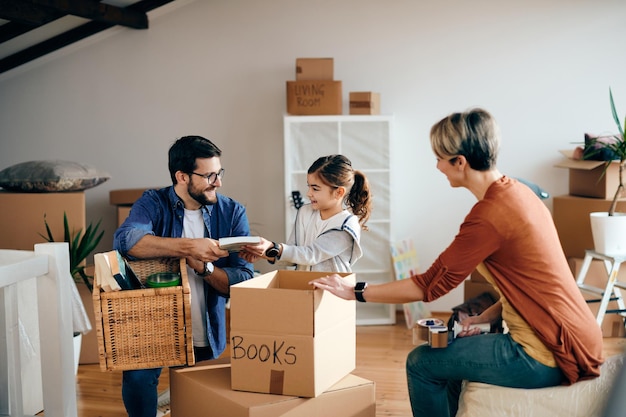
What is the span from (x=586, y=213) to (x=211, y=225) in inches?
104

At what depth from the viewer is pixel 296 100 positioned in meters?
4.75

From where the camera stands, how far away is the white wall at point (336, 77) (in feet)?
16.1

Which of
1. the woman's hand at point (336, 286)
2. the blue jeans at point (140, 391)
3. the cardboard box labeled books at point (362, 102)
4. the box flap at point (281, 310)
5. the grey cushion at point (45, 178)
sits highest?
the cardboard box labeled books at point (362, 102)

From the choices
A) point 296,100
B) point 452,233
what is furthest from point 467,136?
point 452,233

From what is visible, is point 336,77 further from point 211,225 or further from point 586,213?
point 211,225

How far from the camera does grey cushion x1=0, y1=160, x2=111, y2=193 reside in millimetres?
4059

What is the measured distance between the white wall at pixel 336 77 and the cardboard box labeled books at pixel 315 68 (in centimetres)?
38

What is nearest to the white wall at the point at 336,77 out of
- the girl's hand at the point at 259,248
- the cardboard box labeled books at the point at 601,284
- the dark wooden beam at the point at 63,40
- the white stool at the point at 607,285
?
the dark wooden beam at the point at 63,40

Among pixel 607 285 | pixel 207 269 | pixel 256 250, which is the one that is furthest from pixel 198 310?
pixel 607 285

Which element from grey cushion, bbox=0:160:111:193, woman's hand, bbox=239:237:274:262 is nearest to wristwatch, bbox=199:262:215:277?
woman's hand, bbox=239:237:274:262

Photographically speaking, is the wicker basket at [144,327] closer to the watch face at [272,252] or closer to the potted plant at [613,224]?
the watch face at [272,252]

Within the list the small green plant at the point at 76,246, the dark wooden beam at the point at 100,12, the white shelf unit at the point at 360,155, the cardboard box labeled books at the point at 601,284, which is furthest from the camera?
the white shelf unit at the point at 360,155

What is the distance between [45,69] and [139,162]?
38.5 inches

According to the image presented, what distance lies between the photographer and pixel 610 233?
4.02m
